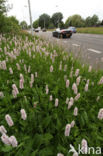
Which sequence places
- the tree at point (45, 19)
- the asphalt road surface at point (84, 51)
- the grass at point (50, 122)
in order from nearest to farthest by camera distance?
the grass at point (50, 122)
the asphalt road surface at point (84, 51)
the tree at point (45, 19)

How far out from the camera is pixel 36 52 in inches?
133

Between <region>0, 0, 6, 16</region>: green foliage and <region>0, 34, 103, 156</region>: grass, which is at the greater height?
<region>0, 0, 6, 16</region>: green foliage

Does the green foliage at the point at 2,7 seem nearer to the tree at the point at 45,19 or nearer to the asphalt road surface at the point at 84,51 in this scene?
the asphalt road surface at the point at 84,51

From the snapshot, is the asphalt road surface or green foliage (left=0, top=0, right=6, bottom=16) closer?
the asphalt road surface

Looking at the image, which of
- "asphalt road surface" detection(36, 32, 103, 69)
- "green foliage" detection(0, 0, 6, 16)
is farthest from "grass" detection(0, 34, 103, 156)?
"green foliage" detection(0, 0, 6, 16)

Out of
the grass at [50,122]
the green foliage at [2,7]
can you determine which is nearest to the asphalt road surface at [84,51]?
the grass at [50,122]

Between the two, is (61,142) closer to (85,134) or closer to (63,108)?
(85,134)

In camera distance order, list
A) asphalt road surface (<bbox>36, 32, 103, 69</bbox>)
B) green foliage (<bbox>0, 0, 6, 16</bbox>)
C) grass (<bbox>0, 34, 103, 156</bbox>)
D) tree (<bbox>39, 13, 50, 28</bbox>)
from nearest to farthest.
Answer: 1. grass (<bbox>0, 34, 103, 156</bbox>)
2. asphalt road surface (<bbox>36, 32, 103, 69</bbox>)
3. green foliage (<bbox>0, 0, 6, 16</bbox>)
4. tree (<bbox>39, 13, 50, 28</bbox>)

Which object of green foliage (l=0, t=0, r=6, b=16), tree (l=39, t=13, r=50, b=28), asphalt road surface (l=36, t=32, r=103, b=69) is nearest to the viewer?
asphalt road surface (l=36, t=32, r=103, b=69)

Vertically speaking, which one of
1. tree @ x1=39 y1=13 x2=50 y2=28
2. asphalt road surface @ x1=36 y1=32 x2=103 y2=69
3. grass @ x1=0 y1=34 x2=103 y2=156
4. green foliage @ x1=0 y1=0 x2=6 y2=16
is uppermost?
tree @ x1=39 y1=13 x2=50 y2=28

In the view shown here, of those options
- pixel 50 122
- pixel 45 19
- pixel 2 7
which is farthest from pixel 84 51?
pixel 45 19

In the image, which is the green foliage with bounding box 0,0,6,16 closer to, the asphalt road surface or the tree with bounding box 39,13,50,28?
the asphalt road surface

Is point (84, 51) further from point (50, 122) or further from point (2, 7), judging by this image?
point (2, 7)

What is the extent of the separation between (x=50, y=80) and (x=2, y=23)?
25.7 ft
